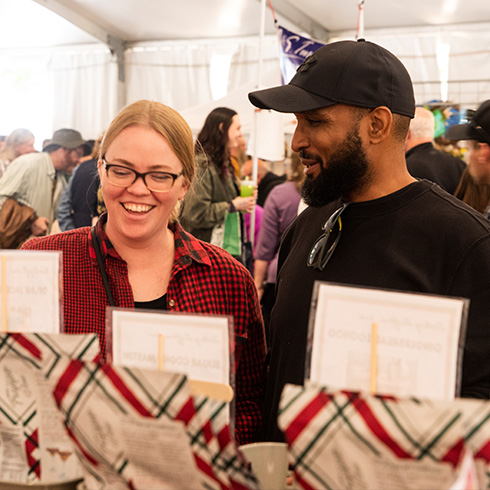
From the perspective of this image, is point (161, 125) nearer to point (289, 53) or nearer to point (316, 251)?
point (316, 251)

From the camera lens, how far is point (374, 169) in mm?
1256

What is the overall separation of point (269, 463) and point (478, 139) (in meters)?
1.84

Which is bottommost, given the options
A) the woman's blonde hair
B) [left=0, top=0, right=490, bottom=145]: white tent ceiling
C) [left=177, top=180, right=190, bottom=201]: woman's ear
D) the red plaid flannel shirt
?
the red plaid flannel shirt

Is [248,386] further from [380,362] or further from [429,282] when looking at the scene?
[380,362]

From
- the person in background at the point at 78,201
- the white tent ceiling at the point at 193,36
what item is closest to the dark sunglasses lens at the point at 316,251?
the person in background at the point at 78,201

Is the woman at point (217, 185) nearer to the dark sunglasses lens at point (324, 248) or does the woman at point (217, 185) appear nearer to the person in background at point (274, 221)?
the person in background at point (274, 221)

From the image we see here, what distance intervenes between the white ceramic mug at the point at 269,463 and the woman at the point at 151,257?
0.37 m

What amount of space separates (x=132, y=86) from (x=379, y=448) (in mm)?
9266

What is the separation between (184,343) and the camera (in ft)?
2.59

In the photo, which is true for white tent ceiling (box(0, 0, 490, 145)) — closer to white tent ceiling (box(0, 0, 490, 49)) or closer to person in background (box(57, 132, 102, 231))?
white tent ceiling (box(0, 0, 490, 49))

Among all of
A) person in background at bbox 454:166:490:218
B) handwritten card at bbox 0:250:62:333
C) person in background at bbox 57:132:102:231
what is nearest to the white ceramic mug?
handwritten card at bbox 0:250:62:333

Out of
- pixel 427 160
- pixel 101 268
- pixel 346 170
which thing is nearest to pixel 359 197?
pixel 346 170

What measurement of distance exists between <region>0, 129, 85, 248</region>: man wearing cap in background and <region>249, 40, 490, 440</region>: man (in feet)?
11.6

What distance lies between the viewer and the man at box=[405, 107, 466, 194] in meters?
3.35
